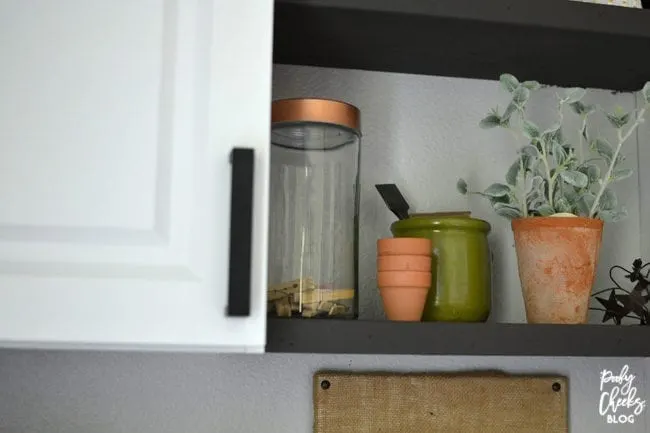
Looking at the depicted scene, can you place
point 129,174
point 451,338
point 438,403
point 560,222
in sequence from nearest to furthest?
point 129,174, point 451,338, point 560,222, point 438,403

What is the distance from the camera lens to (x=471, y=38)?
1.13 m

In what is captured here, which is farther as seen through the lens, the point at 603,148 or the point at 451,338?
the point at 603,148

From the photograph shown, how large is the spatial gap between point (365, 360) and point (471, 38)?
1.70 feet

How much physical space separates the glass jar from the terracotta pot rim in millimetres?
248

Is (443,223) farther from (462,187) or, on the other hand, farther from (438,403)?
(438,403)

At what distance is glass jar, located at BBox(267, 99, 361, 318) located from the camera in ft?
3.43

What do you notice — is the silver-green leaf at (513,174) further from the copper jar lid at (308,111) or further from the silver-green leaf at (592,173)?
the copper jar lid at (308,111)

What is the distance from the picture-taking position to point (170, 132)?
0.90 m

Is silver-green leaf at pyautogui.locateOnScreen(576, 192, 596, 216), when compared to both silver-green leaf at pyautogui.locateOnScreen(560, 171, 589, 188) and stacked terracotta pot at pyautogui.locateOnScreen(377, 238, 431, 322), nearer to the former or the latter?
silver-green leaf at pyautogui.locateOnScreen(560, 171, 589, 188)

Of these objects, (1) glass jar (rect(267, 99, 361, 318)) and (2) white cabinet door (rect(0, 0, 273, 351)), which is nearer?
(2) white cabinet door (rect(0, 0, 273, 351))

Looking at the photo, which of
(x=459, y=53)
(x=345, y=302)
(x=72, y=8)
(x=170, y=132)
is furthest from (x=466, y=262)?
(x=72, y=8)

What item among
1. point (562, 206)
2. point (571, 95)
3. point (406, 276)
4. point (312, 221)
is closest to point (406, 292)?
point (406, 276)

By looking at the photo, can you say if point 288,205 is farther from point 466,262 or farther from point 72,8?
point 72,8

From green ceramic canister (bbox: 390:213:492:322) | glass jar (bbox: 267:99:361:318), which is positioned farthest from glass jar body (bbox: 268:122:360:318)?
green ceramic canister (bbox: 390:213:492:322)
